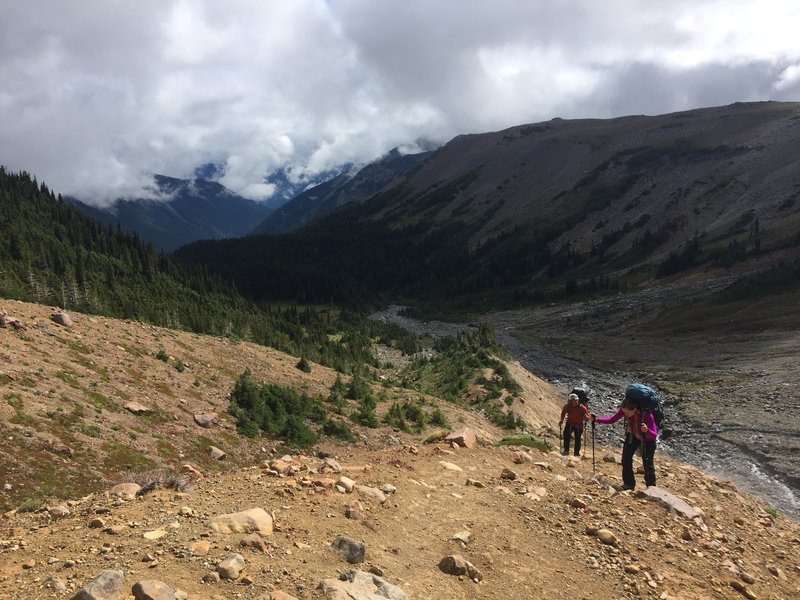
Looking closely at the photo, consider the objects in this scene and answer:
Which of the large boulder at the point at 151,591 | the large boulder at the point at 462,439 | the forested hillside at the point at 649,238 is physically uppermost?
the forested hillside at the point at 649,238

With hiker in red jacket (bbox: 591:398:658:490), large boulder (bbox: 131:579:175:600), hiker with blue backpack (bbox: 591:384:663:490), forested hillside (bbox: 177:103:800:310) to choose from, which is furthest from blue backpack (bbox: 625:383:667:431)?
forested hillside (bbox: 177:103:800:310)

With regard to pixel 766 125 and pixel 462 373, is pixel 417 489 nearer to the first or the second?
pixel 462 373

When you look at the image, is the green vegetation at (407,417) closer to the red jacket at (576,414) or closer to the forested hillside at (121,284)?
the red jacket at (576,414)

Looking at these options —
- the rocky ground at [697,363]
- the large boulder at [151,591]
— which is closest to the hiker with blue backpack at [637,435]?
the large boulder at [151,591]

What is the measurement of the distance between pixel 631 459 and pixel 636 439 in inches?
21.1

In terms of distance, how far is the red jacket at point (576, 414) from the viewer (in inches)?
702

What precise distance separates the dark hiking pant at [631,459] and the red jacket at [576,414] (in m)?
4.22

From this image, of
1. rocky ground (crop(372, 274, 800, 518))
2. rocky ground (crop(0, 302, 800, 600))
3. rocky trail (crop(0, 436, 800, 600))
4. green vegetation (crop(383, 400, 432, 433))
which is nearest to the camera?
rocky trail (crop(0, 436, 800, 600))

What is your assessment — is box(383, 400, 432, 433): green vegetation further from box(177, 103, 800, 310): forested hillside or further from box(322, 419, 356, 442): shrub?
box(177, 103, 800, 310): forested hillside

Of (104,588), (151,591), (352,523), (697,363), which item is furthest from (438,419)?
(697,363)

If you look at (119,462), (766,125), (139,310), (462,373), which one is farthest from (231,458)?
(766,125)

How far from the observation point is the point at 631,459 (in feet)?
43.3

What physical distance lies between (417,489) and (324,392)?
20649mm

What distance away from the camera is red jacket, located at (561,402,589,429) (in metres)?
17.8
